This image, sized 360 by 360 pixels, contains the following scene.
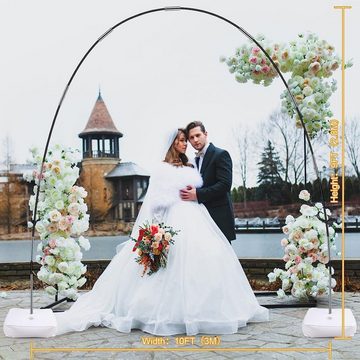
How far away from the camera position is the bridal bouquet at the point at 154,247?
4773 millimetres

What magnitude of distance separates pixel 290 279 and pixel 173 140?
215 centimetres

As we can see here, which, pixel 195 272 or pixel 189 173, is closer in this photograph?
pixel 195 272

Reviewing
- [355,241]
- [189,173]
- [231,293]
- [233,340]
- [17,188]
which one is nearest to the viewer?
[233,340]

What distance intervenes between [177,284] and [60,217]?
1.81 metres

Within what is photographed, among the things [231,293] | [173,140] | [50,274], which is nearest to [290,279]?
[231,293]

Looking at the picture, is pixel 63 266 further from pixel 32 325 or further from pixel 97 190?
pixel 97 190

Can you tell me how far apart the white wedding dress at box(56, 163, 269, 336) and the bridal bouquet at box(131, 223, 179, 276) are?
0.06 meters

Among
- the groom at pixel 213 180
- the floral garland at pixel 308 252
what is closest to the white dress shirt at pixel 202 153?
the groom at pixel 213 180

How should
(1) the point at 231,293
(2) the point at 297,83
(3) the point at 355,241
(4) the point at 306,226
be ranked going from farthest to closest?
(3) the point at 355,241, (2) the point at 297,83, (4) the point at 306,226, (1) the point at 231,293

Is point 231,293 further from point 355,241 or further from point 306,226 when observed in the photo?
point 355,241

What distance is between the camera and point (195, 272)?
4691 mm

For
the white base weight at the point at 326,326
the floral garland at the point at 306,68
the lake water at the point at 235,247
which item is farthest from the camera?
the lake water at the point at 235,247

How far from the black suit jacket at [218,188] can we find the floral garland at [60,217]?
1.46 metres

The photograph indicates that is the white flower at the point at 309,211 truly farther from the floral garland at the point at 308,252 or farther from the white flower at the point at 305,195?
the white flower at the point at 305,195
